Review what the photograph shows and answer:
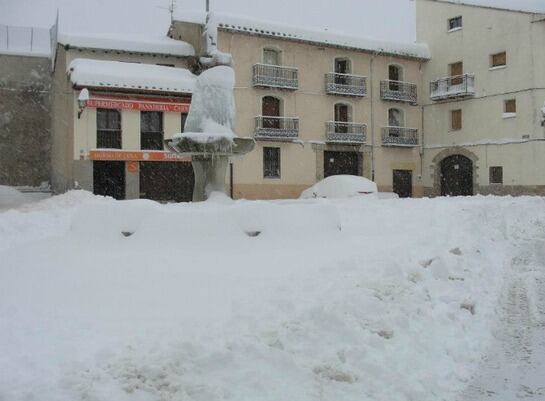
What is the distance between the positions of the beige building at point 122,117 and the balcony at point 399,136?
1214 centimetres

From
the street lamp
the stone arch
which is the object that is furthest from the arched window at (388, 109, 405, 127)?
the street lamp

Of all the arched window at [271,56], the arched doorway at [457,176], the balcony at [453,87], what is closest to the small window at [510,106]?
the balcony at [453,87]

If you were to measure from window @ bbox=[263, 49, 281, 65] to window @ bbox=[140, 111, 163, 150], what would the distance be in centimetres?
729

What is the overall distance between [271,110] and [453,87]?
10637mm

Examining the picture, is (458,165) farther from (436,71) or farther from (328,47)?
(328,47)

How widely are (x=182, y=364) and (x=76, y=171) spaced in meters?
21.5

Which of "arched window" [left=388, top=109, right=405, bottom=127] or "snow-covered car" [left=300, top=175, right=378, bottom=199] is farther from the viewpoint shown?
"arched window" [left=388, top=109, right=405, bottom=127]

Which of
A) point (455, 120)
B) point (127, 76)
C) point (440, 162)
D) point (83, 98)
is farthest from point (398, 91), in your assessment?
point (83, 98)

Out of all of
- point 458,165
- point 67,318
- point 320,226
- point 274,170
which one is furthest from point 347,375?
point 458,165

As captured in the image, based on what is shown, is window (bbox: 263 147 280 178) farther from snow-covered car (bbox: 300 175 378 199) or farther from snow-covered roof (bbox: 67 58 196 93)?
snow-covered roof (bbox: 67 58 196 93)

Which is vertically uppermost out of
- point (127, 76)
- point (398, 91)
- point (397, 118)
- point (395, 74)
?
point (395, 74)

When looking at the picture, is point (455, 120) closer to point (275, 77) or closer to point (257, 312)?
point (275, 77)

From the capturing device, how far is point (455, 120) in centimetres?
3262

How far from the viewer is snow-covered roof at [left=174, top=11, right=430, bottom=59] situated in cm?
2769
